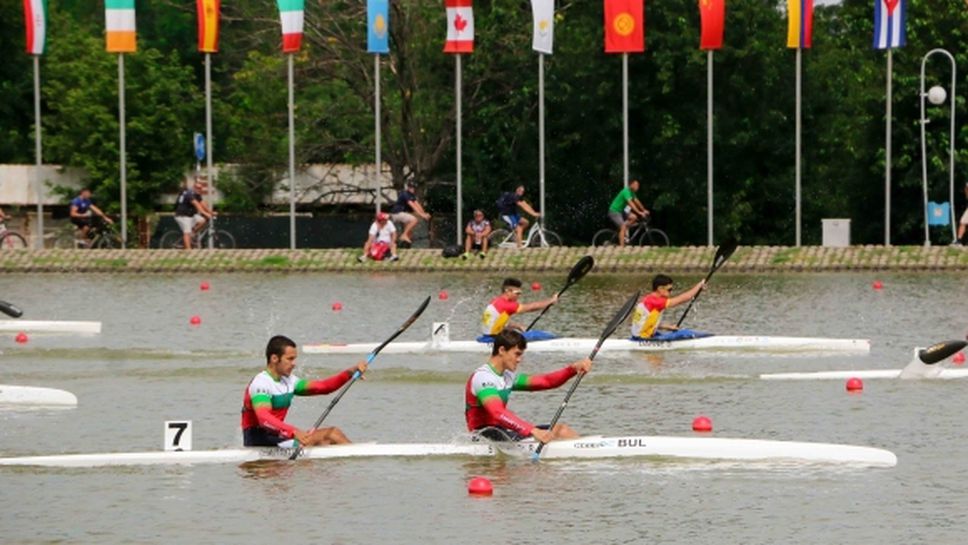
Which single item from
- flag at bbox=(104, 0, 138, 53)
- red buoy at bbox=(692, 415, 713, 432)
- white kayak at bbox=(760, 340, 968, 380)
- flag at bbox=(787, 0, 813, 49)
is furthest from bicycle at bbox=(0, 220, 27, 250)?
red buoy at bbox=(692, 415, 713, 432)

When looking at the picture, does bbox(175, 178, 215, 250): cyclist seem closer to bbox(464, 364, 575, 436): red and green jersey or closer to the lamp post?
the lamp post

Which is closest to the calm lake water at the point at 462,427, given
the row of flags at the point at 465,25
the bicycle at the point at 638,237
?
the bicycle at the point at 638,237

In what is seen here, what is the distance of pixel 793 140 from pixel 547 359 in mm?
28061

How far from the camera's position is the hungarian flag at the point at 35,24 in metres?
52.9

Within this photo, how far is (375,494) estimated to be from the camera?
20.7 meters

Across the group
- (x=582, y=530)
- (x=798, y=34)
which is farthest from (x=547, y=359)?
(x=798, y=34)

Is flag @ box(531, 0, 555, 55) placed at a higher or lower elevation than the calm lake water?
higher

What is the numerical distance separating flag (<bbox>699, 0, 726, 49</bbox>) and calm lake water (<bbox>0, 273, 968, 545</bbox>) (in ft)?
33.8

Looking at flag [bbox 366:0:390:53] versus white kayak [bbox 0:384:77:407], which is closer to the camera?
white kayak [bbox 0:384:77:407]

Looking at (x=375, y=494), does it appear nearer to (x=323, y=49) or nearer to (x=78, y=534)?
(x=78, y=534)

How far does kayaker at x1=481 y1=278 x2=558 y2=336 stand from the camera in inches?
1176

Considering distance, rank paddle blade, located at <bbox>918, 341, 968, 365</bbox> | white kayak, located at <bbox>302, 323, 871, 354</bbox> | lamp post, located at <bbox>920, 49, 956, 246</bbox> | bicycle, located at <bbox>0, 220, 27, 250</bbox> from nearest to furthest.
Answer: paddle blade, located at <bbox>918, 341, 968, 365</bbox>, white kayak, located at <bbox>302, 323, 871, 354</bbox>, lamp post, located at <bbox>920, 49, 956, 246</bbox>, bicycle, located at <bbox>0, 220, 27, 250</bbox>

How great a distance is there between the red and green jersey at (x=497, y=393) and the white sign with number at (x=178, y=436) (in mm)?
2726

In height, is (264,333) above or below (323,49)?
below
